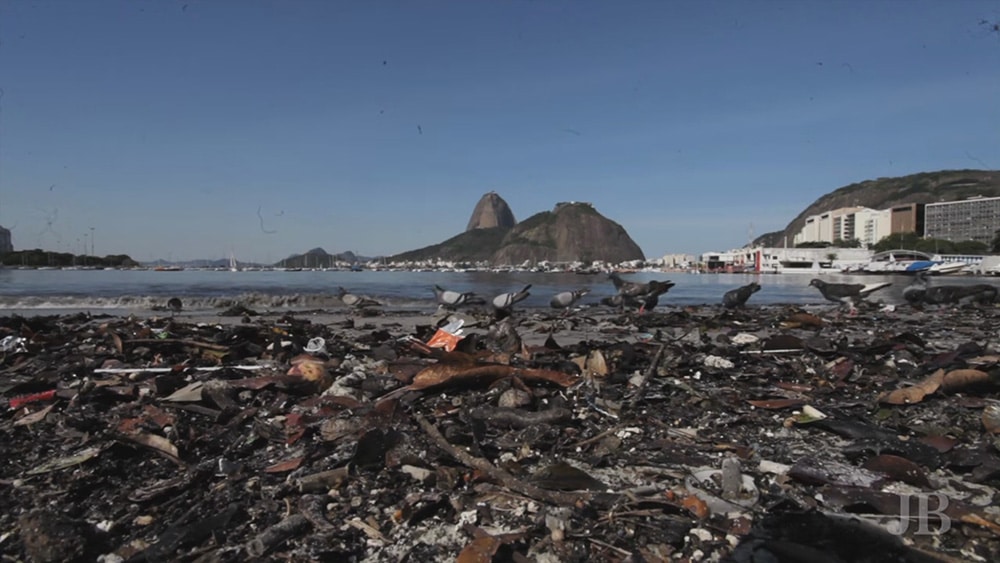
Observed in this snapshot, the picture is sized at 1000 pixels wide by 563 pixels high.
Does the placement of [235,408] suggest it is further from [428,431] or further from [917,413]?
[917,413]

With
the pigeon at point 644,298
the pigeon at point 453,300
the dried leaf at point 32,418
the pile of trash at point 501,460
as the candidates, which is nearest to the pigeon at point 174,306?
the pigeon at point 453,300

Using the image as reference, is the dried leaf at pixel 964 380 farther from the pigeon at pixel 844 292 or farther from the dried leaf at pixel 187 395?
the pigeon at pixel 844 292

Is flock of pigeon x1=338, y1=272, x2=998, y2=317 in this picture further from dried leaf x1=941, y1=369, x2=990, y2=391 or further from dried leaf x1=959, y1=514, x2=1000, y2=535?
dried leaf x1=959, y1=514, x2=1000, y2=535

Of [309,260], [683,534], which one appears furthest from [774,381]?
[309,260]

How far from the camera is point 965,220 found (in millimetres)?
124250

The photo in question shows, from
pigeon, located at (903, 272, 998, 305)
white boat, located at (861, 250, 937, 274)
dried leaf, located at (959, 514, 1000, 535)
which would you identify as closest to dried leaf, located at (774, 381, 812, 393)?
dried leaf, located at (959, 514, 1000, 535)

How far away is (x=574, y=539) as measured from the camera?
2.10 metres

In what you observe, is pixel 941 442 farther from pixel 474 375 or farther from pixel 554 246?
pixel 554 246

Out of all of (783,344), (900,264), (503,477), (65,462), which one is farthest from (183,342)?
(900,264)

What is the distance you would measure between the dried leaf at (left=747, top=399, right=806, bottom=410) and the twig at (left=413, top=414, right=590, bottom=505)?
88.2 inches

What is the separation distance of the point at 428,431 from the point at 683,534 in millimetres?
1623

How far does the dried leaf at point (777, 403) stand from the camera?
12.8ft

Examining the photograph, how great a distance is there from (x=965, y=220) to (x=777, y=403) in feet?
546

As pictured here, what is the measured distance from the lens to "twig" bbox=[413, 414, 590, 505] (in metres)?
2.39
